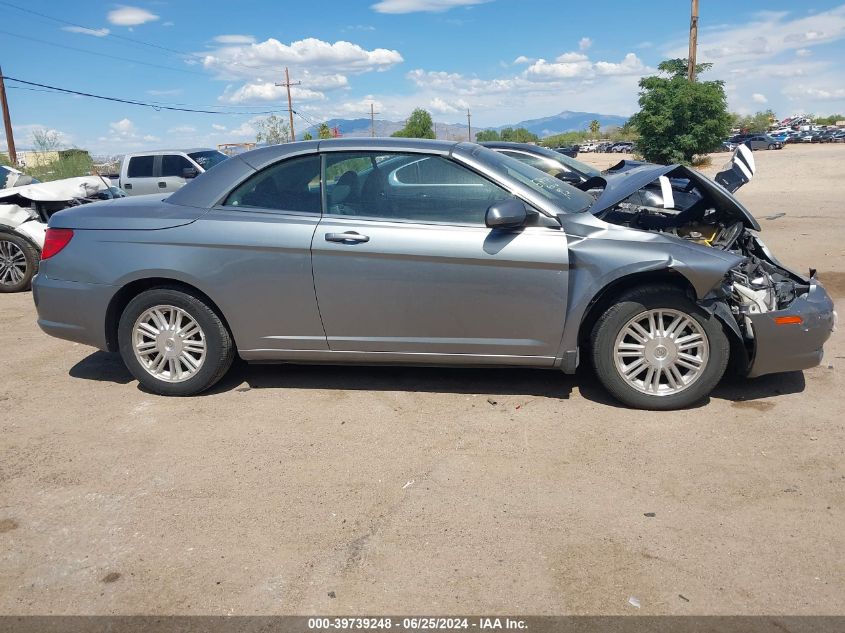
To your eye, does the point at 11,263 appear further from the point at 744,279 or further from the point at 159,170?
the point at 744,279

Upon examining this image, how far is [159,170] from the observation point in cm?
1520

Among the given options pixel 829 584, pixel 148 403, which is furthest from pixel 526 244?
pixel 148 403

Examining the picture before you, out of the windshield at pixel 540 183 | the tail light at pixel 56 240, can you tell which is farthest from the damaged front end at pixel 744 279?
the tail light at pixel 56 240

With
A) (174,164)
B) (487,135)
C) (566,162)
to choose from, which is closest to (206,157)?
(174,164)

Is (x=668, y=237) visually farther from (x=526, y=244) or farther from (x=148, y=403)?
(x=148, y=403)

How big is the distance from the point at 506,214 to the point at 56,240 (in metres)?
3.16

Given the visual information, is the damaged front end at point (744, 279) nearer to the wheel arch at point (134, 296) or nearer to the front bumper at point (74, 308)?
the wheel arch at point (134, 296)

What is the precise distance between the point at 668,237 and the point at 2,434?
436 centimetres

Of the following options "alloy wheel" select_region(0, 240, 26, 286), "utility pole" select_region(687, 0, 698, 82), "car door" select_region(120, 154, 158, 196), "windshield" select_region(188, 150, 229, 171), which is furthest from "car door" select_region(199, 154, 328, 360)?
"utility pole" select_region(687, 0, 698, 82)

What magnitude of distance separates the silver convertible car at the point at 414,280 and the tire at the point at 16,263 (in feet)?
14.6

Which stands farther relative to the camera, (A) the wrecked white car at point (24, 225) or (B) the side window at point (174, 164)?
(B) the side window at point (174, 164)

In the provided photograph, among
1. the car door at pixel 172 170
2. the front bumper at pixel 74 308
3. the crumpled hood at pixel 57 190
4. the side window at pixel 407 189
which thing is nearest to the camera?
the side window at pixel 407 189

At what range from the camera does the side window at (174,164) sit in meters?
15.1

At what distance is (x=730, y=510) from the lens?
3.34 m
